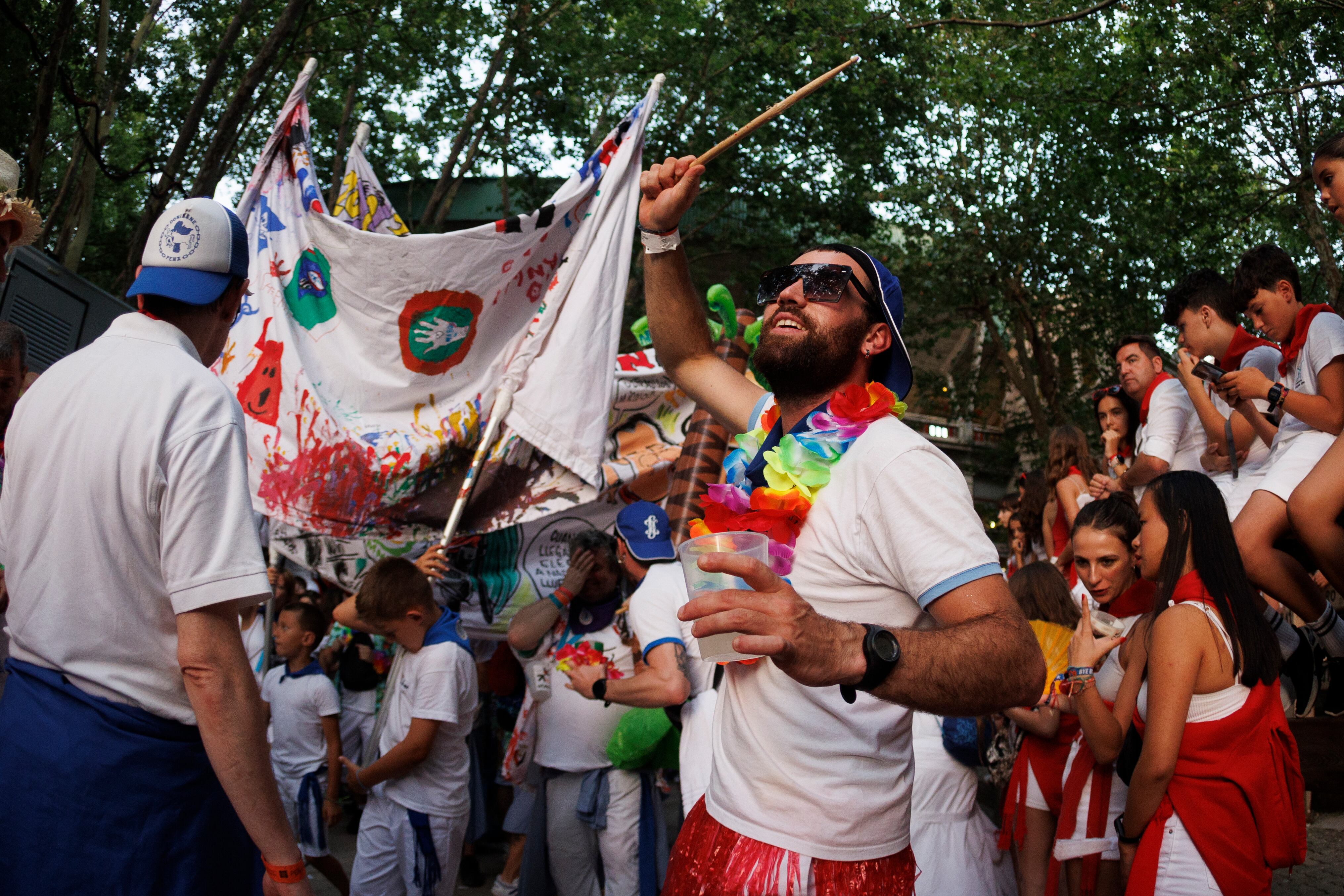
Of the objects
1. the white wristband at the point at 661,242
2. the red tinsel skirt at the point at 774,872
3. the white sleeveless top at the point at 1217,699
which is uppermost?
the white wristband at the point at 661,242

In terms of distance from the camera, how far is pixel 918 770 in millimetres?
3961

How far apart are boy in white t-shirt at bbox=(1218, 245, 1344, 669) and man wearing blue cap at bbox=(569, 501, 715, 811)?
6.30ft

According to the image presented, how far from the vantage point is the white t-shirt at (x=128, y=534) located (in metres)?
2.19

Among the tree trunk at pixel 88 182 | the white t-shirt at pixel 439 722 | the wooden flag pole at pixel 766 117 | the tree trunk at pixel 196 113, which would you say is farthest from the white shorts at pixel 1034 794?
the tree trunk at pixel 88 182

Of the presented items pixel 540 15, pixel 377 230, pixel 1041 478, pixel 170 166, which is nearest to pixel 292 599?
pixel 377 230

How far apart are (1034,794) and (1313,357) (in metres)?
2.10

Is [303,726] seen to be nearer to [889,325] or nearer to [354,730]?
[354,730]

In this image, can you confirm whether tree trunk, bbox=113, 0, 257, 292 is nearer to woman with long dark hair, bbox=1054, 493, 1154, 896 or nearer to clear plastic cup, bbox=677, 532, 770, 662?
woman with long dark hair, bbox=1054, 493, 1154, 896

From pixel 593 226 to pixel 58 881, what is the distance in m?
4.05

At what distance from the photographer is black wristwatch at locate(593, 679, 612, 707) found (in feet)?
13.5

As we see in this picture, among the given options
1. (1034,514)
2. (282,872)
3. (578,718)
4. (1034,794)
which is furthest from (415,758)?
(1034,514)

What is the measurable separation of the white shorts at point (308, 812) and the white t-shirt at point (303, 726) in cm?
4

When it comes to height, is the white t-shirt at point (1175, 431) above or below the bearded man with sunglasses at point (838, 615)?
above

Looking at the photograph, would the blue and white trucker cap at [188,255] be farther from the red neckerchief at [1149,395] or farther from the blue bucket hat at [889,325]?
the red neckerchief at [1149,395]
